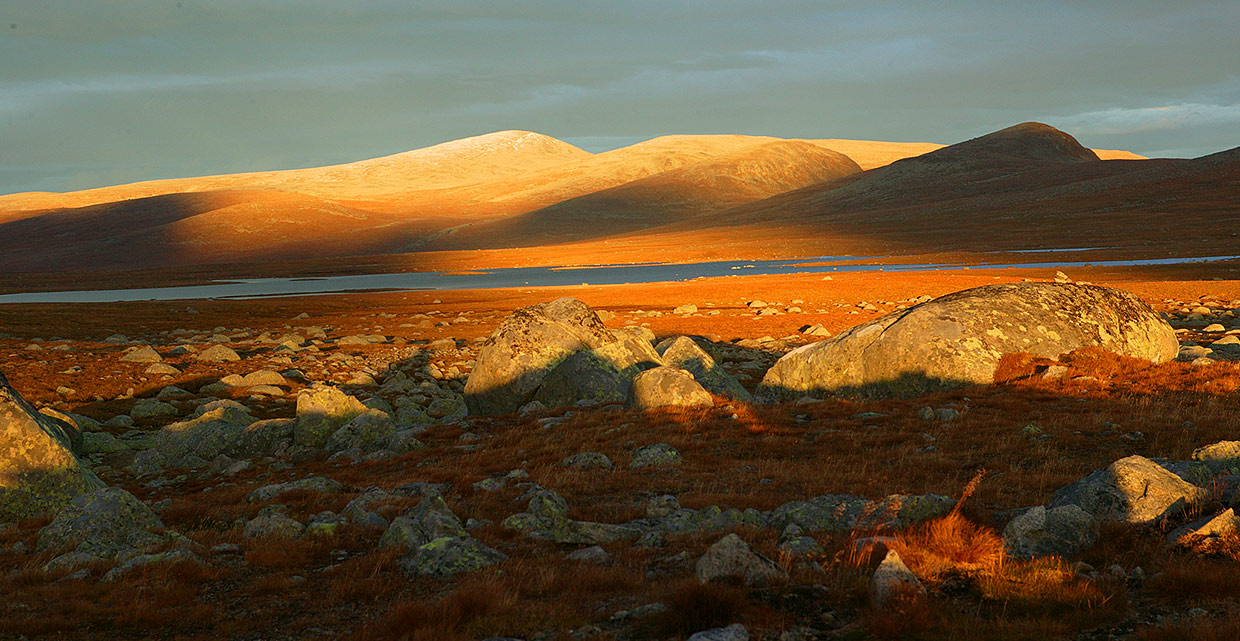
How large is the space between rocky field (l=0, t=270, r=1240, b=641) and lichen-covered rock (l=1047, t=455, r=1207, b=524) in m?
0.03

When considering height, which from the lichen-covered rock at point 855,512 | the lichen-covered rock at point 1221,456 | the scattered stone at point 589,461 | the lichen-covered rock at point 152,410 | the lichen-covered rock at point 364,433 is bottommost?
the lichen-covered rock at point 152,410

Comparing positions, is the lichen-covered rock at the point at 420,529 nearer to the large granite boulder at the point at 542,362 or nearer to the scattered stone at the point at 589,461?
the scattered stone at the point at 589,461

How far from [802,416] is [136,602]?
44.1 ft

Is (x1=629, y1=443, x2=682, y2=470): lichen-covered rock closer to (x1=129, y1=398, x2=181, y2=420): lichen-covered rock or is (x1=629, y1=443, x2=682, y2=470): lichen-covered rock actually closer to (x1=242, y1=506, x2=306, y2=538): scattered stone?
(x1=242, y1=506, x2=306, y2=538): scattered stone

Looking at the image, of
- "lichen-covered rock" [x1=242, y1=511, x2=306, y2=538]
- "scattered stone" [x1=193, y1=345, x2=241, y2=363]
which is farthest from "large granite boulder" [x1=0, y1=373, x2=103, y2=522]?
"scattered stone" [x1=193, y1=345, x2=241, y2=363]

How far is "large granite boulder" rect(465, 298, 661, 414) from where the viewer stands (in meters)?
23.8

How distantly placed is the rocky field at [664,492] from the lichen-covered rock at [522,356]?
9 centimetres

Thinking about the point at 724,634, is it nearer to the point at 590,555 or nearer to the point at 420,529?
the point at 590,555

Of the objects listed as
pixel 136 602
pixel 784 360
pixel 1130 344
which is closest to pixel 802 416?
pixel 784 360

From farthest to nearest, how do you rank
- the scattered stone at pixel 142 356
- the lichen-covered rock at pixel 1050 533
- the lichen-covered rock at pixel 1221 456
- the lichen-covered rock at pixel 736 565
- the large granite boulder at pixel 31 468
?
the scattered stone at pixel 142 356
the large granite boulder at pixel 31 468
the lichen-covered rock at pixel 1221 456
the lichen-covered rock at pixel 1050 533
the lichen-covered rock at pixel 736 565

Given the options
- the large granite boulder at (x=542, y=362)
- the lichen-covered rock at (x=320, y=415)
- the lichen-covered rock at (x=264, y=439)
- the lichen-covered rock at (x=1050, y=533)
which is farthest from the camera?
the large granite boulder at (x=542, y=362)

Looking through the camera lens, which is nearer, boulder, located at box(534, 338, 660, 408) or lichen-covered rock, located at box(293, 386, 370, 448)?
lichen-covered rock, located at box(293, 386, 370, 448)

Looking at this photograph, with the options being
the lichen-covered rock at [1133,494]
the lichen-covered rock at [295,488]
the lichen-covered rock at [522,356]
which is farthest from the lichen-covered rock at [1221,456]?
the lichen-covered rock at [522,356]

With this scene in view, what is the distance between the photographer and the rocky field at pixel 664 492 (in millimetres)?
6953
